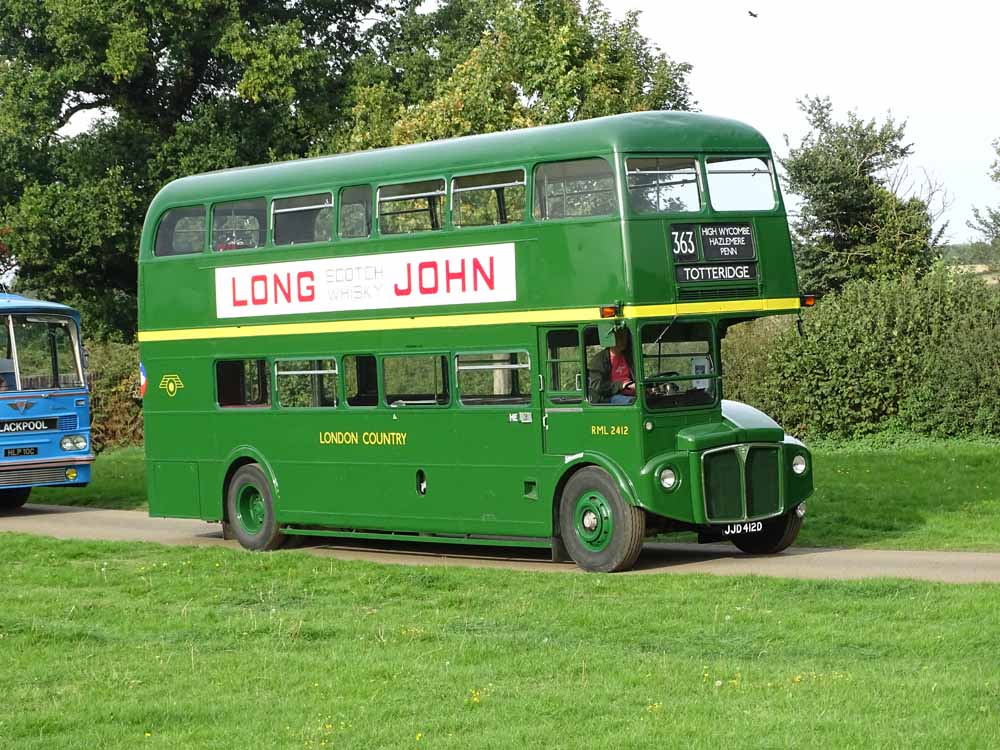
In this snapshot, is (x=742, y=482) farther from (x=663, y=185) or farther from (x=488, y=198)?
(x=488, y=198)

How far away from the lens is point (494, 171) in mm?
17547

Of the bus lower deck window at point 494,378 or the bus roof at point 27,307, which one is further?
the bus roof at point 27,307

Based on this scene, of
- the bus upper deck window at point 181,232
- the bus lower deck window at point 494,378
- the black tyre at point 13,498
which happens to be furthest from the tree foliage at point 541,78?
the bus lower deck window at point 494,378

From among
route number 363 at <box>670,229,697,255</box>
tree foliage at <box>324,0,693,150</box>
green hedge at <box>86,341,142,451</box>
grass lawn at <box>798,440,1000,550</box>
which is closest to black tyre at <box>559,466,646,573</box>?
route number 363 at <box>670,229,697,255</box>

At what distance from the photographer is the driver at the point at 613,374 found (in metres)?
16.6

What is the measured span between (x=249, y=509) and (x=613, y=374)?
233 inches

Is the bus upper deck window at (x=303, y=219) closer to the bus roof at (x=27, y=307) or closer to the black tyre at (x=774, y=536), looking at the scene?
the black tyre at (x=774, y=536)

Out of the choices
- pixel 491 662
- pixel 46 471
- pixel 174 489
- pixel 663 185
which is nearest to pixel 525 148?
pixel 663 185

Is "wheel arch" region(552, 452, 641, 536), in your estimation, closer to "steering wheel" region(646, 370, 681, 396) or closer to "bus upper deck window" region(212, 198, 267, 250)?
"steering wheel" region(646, 370, 681, 396)

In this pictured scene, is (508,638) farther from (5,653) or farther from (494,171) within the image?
(494,171)

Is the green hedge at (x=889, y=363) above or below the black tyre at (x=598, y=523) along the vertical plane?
above

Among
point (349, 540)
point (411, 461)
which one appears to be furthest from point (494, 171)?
point (349, 540)

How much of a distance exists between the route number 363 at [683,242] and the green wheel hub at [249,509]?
6630mm

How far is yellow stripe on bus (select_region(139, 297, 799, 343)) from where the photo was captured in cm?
A: 1659
